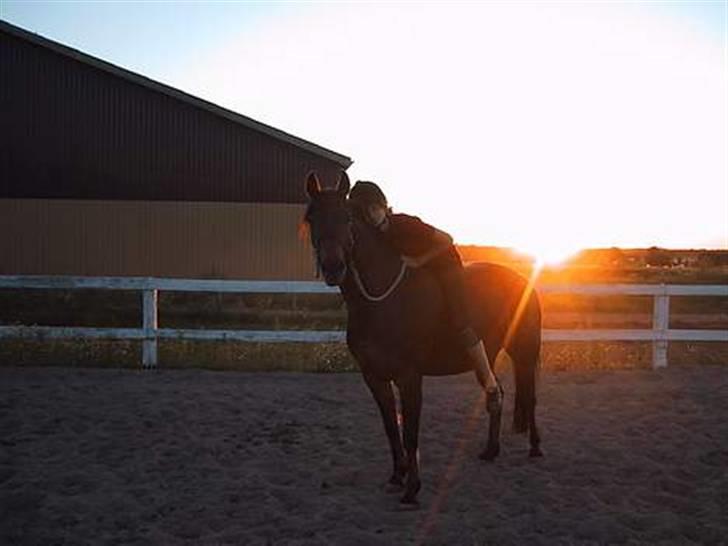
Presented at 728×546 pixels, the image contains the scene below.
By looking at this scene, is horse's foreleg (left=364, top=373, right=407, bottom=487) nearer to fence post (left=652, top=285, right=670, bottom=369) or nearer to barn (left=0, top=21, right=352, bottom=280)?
fence post (left=652, top=285, right=670, bottom=369)

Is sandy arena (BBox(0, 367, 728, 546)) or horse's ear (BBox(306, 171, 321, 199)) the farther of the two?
horse's ear (BBox(306, 171, 321, 199))

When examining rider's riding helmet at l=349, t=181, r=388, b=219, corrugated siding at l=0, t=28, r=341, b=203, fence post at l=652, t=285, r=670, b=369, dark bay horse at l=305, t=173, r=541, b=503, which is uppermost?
corrugated siding at l=0, t=28, r=341, b=203

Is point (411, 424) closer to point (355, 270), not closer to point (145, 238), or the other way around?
point (355, 270)

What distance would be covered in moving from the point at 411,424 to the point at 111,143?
18380 millimetres

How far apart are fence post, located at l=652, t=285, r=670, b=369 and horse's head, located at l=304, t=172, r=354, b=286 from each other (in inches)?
280

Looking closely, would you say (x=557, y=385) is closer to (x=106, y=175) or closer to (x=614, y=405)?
(x=614, y=405)

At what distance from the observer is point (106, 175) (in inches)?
843

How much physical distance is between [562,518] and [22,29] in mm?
21149

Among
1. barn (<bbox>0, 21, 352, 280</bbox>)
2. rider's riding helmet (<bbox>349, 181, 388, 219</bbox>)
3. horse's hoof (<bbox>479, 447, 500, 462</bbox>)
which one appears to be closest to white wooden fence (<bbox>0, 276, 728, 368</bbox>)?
horse's hoof (<bbox>479, 447, 500, 462</bbox>)

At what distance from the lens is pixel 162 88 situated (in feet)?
69.3

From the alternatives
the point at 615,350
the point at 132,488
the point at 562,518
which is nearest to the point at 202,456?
the point at 132,488

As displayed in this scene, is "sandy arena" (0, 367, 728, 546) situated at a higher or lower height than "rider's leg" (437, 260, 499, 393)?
lower

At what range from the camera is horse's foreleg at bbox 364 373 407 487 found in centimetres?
514

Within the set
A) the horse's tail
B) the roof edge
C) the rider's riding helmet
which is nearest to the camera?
the rider's riding helmet
